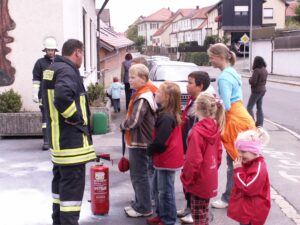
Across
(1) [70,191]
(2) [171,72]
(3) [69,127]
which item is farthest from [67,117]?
(2) [171,72]

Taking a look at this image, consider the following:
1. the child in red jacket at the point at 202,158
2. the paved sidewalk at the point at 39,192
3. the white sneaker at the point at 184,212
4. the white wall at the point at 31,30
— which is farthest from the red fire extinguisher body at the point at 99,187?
the white wall at the point at 31,30

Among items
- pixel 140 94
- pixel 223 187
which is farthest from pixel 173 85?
pixel 223 187

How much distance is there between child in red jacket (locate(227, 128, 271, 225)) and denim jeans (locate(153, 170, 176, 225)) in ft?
3.73

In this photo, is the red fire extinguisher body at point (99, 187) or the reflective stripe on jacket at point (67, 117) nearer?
the reflective stripe on jacket at point (67, 117)

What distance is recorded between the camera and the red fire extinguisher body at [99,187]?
18.3ft

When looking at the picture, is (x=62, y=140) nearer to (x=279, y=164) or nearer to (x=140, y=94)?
(x=140, y=94)

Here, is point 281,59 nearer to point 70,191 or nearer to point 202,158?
point 202,158

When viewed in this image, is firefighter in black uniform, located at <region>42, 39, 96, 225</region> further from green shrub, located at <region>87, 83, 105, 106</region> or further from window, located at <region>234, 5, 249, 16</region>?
window, located at <region>234, 5, 249, 16</region>

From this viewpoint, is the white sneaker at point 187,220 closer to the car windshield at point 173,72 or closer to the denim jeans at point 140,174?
the denim jeans at point 140,174

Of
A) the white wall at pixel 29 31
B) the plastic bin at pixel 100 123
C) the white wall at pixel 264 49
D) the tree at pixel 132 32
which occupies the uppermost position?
the tree at pixel 132 32

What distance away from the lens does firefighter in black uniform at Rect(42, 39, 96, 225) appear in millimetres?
4609

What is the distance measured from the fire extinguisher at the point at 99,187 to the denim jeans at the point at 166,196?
27.4 inches

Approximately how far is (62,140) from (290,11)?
90.4m

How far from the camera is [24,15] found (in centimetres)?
1088
